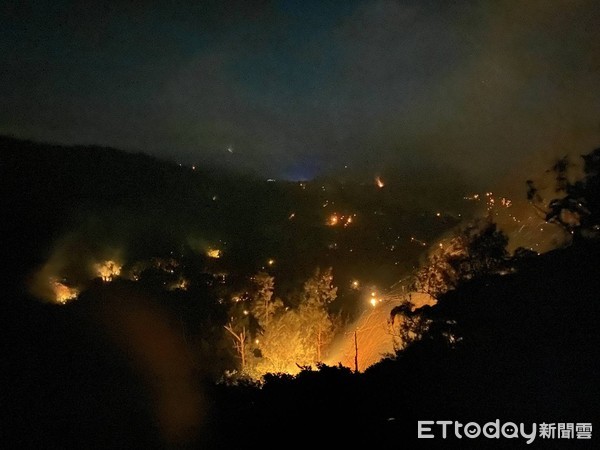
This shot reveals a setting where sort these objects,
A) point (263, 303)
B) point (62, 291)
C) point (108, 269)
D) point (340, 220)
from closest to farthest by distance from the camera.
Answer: point (263, 303) → point (62, 291) → point (108, 269) → point (340, 220)

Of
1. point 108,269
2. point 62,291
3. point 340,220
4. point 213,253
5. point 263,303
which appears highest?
point 340,220

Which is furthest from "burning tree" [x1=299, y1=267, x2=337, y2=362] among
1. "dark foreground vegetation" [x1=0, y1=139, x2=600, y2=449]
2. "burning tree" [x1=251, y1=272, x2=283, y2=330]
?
"dark foreground vegetation" [x1=0, y1=139, x2=600, y2=449]

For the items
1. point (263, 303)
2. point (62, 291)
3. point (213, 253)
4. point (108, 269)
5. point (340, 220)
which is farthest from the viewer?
point (340, 220)

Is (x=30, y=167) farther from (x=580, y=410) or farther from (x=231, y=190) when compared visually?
(x=580, y=410)

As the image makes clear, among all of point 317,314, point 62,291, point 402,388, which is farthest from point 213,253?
point 402,388

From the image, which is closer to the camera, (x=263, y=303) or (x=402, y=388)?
(x=402, y=388)

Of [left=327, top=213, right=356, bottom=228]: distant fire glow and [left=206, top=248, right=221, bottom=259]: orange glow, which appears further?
[left=327, top=213, right=356, bottom=228]: distant fire glow

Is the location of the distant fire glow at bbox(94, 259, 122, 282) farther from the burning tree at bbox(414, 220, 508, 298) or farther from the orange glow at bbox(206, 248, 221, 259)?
the burning tree at bbox(414, 220, 508, 298)

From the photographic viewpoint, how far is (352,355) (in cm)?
2053

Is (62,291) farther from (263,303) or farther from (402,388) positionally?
(402,388)

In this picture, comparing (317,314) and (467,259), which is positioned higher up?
(467,259)

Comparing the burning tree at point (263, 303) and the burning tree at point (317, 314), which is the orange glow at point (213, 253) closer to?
the burning tree at point (317, 314)

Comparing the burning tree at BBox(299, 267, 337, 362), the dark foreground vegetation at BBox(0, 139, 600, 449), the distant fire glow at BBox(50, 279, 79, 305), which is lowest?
the dark foreground vegetation at BBox(0, 139, 600, 449)

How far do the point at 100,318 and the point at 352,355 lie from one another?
39.3 ft
